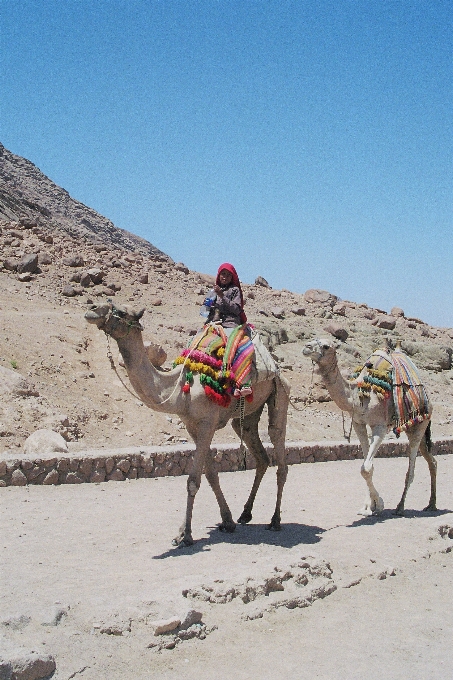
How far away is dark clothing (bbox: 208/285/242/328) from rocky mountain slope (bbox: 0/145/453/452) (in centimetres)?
367

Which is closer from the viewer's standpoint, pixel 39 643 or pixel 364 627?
pixel 39 643

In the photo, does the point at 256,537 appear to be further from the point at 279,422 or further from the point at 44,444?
the point at 44,444

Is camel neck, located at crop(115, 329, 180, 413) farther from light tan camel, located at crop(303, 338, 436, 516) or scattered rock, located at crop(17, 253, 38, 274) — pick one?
scattered rock, located at crop(17, 253, 38, 274)

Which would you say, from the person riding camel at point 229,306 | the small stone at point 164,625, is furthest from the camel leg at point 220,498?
the small stone at point 164,625

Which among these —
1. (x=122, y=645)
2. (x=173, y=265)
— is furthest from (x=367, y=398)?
(x=173, y=265)

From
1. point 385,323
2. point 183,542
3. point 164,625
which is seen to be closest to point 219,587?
point 164,625

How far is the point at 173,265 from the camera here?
4094cm

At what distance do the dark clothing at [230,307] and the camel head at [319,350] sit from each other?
1028 millimetres

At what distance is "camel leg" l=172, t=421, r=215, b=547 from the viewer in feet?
24.7

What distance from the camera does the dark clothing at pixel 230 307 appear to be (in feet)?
27.8

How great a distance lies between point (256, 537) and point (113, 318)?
313 centimetres

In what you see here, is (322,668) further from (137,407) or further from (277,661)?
(137,407)

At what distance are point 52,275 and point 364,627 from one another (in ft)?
89.6

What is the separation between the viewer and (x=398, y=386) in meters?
9.88
